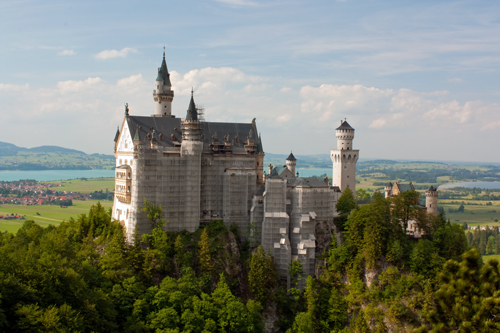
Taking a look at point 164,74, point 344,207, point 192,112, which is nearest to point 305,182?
point 344,207

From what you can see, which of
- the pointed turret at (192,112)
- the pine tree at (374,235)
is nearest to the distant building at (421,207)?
the pine tree at (374,235)

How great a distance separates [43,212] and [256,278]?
110 m

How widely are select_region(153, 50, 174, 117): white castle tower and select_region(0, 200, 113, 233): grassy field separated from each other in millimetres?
64420

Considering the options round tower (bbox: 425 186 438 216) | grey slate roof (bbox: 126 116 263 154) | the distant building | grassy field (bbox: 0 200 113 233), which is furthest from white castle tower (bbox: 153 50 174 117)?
grassy field (bbox: 0 200 113 233)

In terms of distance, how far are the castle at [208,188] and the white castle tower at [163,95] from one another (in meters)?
7.37

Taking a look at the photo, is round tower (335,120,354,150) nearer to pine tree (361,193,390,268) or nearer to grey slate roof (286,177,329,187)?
grey slate roof (286,177,329,187)

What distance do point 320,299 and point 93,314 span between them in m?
32.8

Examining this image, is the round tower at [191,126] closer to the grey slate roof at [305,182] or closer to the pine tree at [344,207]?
the grey slate roof at [305,182]

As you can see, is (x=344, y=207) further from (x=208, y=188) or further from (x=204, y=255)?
(x=204, y=255)

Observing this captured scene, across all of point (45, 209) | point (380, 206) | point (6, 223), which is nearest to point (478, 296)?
point (380, 206)

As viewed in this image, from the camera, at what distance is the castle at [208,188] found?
70.7m

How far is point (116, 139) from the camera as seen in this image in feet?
265

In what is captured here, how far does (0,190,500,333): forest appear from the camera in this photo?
5594 centimetres

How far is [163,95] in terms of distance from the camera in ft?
276
